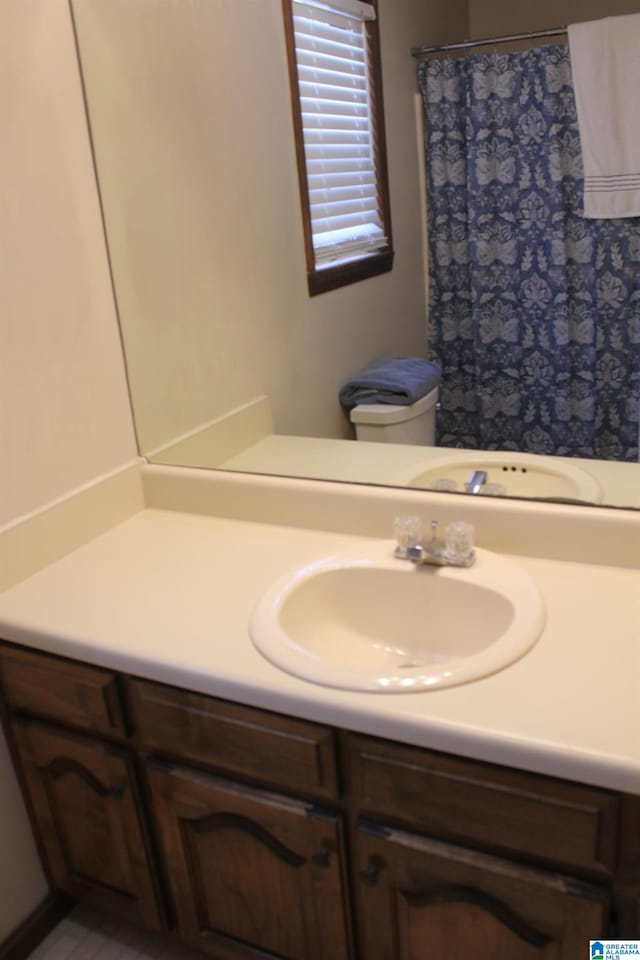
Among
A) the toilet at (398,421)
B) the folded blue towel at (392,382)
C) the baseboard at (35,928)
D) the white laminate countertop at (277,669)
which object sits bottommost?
the baseboard at (35,928)

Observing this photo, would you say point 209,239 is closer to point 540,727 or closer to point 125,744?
point 125,744

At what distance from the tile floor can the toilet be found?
1.13 m

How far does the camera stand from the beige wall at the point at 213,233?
1545 mm

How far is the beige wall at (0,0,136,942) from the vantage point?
1411 millimetres

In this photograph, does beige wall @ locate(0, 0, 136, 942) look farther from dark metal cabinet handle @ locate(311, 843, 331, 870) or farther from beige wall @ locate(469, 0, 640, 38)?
beige wall @ locate(469, 0, 640, 38)

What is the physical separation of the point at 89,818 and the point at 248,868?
1.21ft

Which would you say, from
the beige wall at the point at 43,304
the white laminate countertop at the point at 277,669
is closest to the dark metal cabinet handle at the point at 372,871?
the white laminate countertop at the point at 277,669

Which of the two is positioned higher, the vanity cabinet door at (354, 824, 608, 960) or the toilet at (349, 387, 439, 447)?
the toilet at (349, 387, 439, 447)

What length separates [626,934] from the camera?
3.27ft

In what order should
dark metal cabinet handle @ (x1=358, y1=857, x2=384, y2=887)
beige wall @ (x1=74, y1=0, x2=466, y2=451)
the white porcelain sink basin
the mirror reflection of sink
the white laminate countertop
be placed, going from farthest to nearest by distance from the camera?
beige wall @ (x1=74, y1=0, x2=466, y2=451) < the mirror reflection of sink < the white porcelain sink basin < dark metal cabinet handle @ (x1=358, y1=857, x2=384, y2=887) < the white laminate countertop

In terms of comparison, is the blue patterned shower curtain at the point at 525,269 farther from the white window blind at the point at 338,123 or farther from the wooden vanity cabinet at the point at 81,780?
the wooden vanity cabinet at the point at 81,780

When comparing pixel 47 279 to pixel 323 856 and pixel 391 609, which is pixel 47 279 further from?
pixel 323 856

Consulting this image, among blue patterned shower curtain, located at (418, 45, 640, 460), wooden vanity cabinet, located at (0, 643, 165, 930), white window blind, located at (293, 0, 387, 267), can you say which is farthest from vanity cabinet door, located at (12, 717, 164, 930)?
white window blind, located at (293, 0, 387, 267)

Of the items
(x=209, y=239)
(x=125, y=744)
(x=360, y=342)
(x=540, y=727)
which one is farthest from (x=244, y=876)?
(x=209, y=239)
